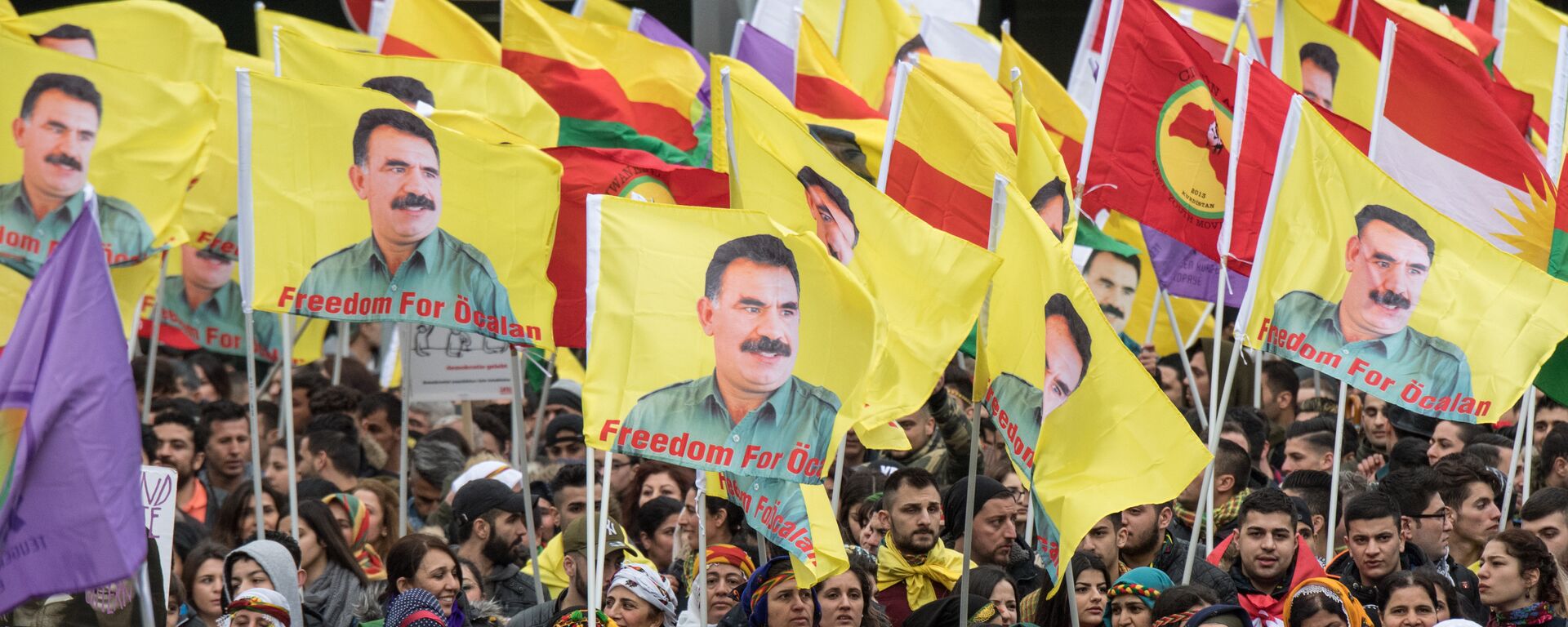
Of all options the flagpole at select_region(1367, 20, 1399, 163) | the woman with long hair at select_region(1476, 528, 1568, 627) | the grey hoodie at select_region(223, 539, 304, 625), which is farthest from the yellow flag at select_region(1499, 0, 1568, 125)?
the grey hoodie at select_region(223, 539, 304, 625)

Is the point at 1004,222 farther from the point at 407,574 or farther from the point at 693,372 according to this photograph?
the point at 407,574

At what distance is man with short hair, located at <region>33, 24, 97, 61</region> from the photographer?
1229cm

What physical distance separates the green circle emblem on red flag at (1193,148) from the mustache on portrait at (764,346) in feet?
12.2

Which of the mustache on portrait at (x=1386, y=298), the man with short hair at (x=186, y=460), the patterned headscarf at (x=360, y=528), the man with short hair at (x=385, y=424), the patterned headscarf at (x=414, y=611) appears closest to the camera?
the patterned headscarf at (x=414, y=611)

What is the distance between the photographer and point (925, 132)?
34.2 ft

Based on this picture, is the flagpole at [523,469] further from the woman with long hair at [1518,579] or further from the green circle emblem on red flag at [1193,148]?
the woman with long hair at [1518,579]

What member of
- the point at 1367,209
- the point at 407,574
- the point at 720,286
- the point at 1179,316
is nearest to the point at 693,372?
the point at 720,286

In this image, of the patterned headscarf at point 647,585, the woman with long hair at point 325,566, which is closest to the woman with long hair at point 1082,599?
the patterned headscarf at point 647,585

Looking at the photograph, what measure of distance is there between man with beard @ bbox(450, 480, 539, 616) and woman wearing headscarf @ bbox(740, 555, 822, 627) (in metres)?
1.48

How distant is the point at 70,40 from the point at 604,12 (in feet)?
12.5

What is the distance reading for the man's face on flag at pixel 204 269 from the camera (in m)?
13.7

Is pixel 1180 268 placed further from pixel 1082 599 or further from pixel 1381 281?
pixel 1082 599

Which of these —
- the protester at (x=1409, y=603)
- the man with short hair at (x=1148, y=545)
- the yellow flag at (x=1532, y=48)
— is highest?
the yellow flag at (x=1532, y=48)

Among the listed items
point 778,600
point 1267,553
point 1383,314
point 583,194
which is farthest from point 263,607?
point 1383,314
